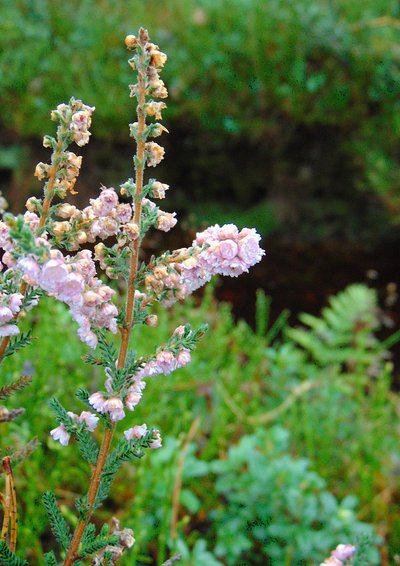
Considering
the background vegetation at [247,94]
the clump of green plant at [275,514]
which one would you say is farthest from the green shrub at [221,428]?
the background vegetation at [247,94]

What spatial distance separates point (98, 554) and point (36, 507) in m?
0.74

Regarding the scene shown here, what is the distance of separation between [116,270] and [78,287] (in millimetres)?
117

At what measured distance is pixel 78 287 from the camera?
809 millimetres

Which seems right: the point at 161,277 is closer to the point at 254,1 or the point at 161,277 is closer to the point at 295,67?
the point at 295,67

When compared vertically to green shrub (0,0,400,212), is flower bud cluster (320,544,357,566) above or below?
below

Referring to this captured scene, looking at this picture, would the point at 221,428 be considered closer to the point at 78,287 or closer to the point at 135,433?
the point at 135,433

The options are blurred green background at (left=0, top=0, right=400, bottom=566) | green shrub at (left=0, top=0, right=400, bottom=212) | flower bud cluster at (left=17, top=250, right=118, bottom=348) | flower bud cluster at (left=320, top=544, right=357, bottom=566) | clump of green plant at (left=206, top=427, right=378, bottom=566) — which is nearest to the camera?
flower bud cluster at (left=17, top=250, right=118, bottom=348)

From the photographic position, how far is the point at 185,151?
3838 millimetres

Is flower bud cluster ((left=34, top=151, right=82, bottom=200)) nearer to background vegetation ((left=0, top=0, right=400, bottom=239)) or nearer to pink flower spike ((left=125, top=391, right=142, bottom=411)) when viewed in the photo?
pink flower spike ((left=125, top=391, right=142, bottom=411))

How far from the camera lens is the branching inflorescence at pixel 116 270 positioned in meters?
0.86

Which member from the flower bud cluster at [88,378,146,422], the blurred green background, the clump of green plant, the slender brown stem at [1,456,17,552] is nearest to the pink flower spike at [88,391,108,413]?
the flower bud cluster at [88,378,146,422]

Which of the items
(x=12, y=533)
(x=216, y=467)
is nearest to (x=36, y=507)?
(x=216, y=467)

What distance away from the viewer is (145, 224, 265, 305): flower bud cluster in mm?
A: 856

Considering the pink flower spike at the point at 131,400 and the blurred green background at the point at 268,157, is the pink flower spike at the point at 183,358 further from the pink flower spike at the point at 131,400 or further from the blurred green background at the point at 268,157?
the blurred green background at the point at 268,157
